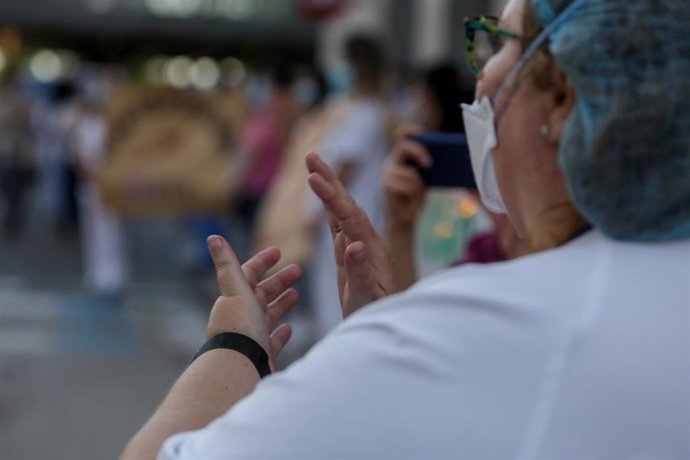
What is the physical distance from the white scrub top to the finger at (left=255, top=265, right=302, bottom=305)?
1.63ft

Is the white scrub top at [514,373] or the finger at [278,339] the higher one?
the white scrub top at [514,373]

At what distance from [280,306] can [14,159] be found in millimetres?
13292

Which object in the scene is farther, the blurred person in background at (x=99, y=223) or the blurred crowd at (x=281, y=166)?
the blurred person in background at (x=99, y=223)

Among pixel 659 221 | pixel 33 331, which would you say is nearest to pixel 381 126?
pixel 33 331

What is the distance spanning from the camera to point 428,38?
21984 millimetres

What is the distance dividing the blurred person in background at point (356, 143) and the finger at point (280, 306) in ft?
12.8

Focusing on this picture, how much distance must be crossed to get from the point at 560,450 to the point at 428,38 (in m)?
21.1

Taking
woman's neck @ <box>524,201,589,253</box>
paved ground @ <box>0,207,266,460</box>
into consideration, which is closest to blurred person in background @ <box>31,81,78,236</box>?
paved ground @ <box>0,207,266,460</box>

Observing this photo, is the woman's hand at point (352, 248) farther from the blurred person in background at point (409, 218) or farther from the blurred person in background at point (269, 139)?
the blurred person in background at point (269, 139)

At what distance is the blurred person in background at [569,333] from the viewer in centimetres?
123

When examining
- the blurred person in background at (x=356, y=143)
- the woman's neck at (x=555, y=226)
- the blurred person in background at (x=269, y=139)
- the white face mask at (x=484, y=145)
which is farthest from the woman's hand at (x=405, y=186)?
the blurred person in background at (x=269, y=139)

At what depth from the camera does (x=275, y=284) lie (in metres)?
1.85

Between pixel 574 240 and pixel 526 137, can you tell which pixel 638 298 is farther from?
pixel 526 137

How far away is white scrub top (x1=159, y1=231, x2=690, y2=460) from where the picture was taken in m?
1.23
